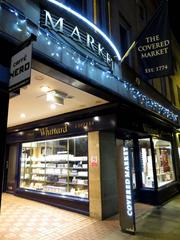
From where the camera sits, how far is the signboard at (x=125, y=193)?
5098 millimetres

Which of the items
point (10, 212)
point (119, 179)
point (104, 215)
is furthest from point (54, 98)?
point (10, 212)

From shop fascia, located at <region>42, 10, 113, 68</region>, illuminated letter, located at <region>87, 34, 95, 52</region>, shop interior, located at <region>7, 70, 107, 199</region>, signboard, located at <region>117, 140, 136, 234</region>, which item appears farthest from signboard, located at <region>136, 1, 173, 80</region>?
signboard, located at <region>117, 140, 136, 234</region>

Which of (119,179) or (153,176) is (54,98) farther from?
(153,176)

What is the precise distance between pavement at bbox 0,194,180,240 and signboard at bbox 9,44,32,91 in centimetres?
379

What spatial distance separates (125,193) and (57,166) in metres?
3.94

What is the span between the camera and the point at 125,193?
17.1 ft

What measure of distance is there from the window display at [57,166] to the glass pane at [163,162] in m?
3.33

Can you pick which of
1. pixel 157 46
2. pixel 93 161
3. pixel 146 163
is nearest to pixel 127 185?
pixel 93 161

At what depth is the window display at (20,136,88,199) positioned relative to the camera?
7.53 meters

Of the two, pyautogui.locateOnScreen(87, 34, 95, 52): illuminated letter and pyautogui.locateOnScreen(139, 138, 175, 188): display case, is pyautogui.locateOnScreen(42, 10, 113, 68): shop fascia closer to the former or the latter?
pyautogui.locateOnScreen(87, 34, 95, 52): illuminated letter

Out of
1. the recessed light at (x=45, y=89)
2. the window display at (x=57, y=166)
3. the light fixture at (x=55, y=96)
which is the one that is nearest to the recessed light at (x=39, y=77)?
the recessed light at (x=45, y=89)

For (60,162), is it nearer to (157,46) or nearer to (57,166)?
(57,166)

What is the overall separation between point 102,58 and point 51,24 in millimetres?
1899

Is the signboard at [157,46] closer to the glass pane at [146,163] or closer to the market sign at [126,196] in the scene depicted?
the market sign at [126,196]
